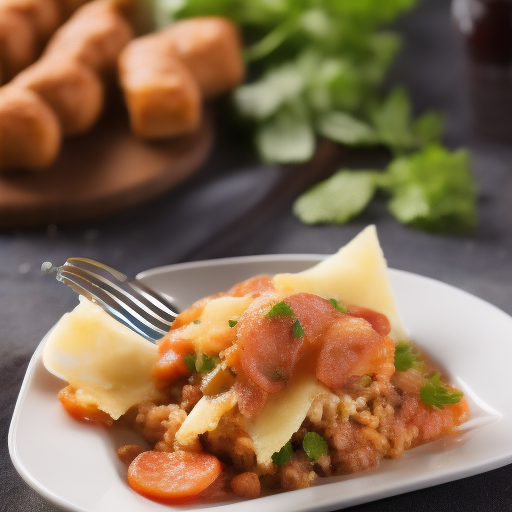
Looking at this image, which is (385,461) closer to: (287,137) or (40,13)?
(287,137)

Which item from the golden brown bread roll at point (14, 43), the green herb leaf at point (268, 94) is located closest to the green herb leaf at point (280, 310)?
the green herb leaf at point (268, 94)

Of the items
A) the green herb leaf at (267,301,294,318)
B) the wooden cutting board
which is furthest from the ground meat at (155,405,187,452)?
the wooden cutting board

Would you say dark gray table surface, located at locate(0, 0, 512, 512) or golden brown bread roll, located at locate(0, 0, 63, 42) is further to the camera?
golden brown bread roll, located at locate(0, 0, 63, 42)

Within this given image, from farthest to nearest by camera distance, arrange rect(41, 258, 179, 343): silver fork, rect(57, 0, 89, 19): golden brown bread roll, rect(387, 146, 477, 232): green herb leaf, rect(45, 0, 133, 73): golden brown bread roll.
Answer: rect(57, 0, 89, 19): golden brown bread roll → rect(45, 0, 133, 73): golden brown bread roll → rect(387, 146, 477, 232): green herb leaf → rect(41, 258, 179, 343): silver fork

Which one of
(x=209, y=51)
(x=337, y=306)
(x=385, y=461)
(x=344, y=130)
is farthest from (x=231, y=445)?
(x=209, y=51)

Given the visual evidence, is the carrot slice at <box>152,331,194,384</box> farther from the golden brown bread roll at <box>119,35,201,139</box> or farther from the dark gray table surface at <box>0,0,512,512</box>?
the golden brown bread roll at <box>119,35,201,139</box>

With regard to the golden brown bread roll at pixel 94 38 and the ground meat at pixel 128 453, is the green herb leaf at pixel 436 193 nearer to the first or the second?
the golden brown bread roll at pixel 94 38
